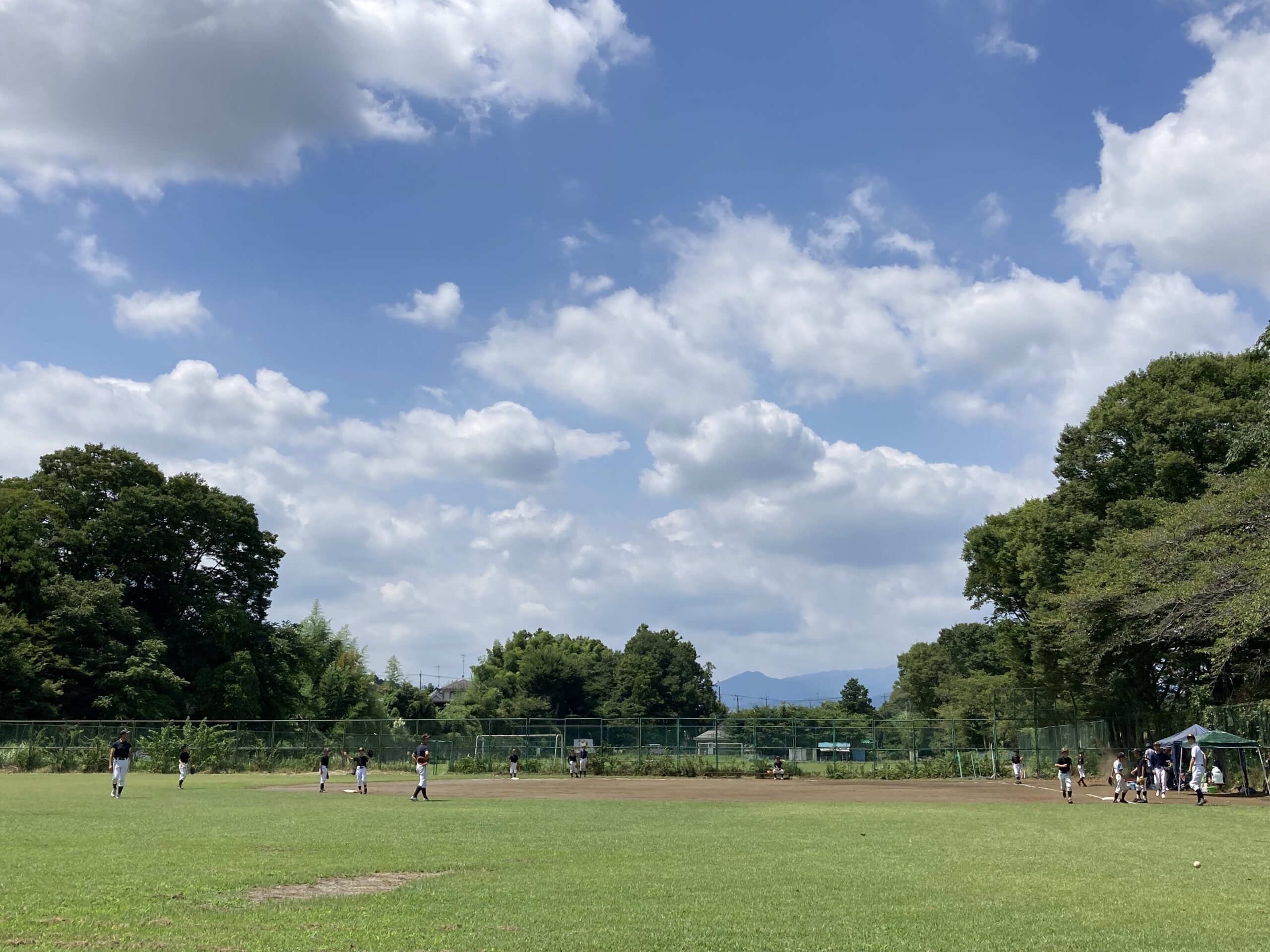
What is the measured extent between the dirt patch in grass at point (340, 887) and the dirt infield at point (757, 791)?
18.8 m

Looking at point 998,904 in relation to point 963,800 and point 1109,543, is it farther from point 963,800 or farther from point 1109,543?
point 1109,543

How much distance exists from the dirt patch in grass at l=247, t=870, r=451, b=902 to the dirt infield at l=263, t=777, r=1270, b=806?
61.8 ft

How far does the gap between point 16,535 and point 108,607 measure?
6.41 meters

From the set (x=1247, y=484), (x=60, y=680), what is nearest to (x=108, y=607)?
(x=60, y=680)

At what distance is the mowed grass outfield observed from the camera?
28.7 ft

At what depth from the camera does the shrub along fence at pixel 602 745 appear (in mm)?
48562

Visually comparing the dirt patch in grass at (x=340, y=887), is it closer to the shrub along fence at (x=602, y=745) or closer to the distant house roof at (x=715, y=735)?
the shrub along fence at (x=602, y=745)

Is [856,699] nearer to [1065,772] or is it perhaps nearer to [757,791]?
[757,791]

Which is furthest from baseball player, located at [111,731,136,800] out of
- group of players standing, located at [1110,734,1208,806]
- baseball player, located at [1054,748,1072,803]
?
group of players standing, located at [1110,734,1208,806]

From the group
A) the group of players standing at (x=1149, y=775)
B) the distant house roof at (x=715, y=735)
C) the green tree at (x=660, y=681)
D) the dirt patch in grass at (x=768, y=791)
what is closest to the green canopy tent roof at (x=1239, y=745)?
the group of players standing at (x=1149, y=775)

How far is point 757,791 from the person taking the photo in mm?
38750

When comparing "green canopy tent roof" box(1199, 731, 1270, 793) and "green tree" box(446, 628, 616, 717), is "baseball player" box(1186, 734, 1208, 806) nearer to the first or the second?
"green canopy tent roof" box(1199, 731, 1270, 793)

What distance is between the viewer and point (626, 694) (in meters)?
126

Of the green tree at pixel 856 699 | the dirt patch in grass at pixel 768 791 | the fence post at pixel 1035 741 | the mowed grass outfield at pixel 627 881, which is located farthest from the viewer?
the green tree at pixel 856 699
